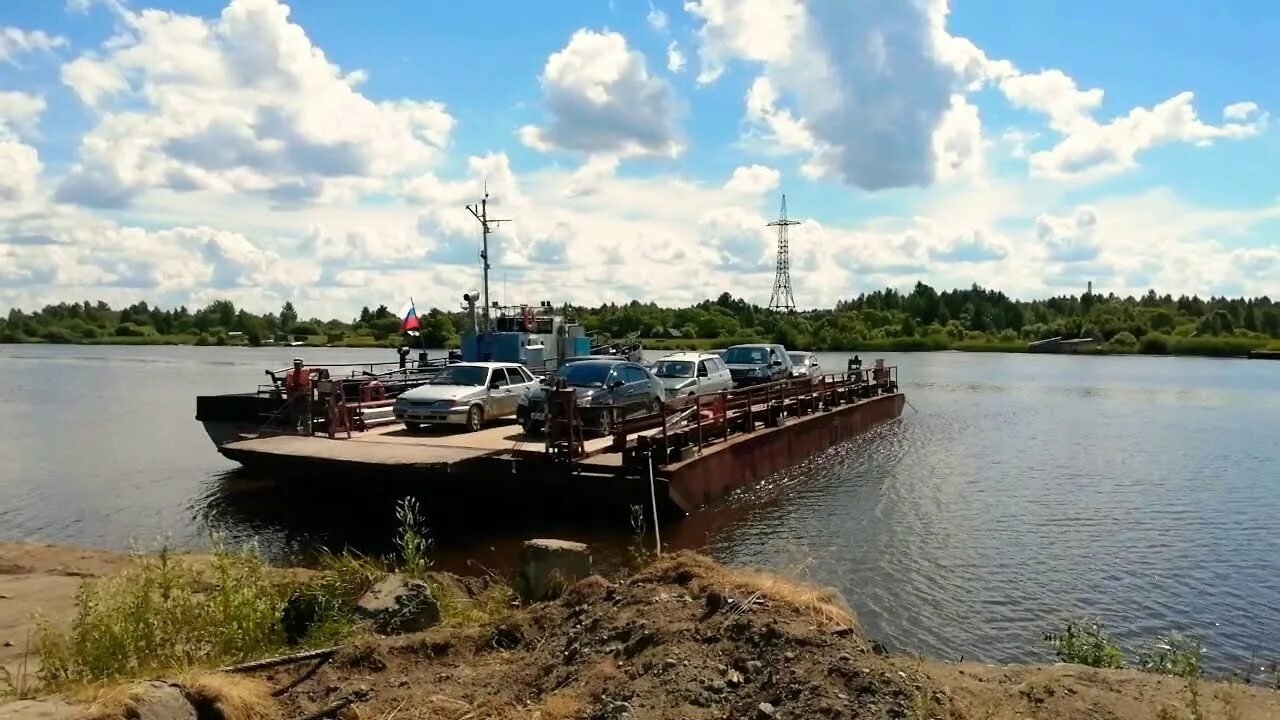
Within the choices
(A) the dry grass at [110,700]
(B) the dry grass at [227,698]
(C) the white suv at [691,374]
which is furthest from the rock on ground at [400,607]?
(C) the white suv at [691,374]

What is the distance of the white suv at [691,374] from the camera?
2305 cm

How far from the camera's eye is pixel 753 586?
7746 millimetres

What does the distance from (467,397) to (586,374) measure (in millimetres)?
2797

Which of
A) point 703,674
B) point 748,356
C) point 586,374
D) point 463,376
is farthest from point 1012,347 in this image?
point 703,674

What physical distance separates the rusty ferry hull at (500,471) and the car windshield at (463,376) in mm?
2893

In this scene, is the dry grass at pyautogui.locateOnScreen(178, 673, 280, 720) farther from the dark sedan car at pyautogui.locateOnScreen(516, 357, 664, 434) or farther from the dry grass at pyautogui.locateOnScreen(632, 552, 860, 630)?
the dark sedan car at pyautogui.locateOnScreen(516, 357, 664, 434)

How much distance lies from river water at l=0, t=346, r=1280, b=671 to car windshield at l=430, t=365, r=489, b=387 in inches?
160

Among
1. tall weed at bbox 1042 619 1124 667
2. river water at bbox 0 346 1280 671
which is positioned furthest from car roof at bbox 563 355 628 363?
tall weed at bbox 1042 619 1124 667

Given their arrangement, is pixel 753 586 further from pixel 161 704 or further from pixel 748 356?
pixel 748 356

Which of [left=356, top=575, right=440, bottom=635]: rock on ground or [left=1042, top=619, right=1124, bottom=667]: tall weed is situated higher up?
[left=356, top=575, right=440, bottom=635]: rock on ground

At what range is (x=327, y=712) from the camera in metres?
6.51

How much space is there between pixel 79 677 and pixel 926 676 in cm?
622

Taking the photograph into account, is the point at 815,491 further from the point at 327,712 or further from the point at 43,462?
the point at 43,462

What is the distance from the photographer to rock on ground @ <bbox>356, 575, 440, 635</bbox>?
8.43 meters
